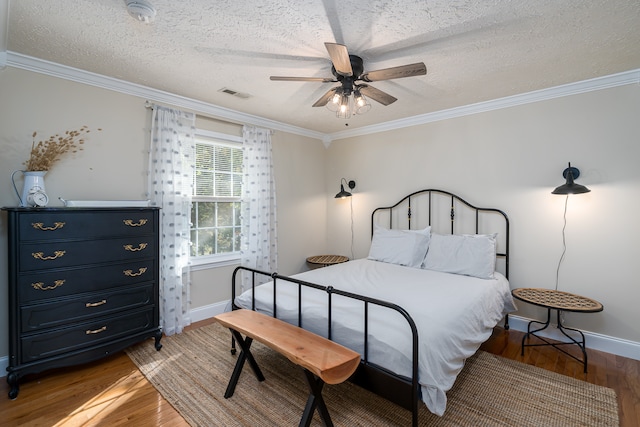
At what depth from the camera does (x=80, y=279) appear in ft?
7.67

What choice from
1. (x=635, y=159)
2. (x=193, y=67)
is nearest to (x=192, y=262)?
(x=193, y=67)

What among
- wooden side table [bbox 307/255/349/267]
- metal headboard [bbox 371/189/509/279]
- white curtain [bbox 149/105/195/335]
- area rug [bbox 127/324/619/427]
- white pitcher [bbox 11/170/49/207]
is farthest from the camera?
wooden side table [bbox 307/255/349/267]

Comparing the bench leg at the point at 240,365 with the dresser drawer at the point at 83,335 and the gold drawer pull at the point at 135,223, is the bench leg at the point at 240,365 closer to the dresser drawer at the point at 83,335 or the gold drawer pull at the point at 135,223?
the dresser drawer at the point at 83,335

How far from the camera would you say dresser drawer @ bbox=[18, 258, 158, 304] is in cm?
214

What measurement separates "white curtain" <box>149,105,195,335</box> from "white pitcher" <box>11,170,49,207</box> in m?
0.87

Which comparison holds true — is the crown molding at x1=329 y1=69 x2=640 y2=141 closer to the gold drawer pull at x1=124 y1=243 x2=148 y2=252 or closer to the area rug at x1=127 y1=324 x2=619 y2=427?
the area rug at x1=127 y1=324 x2=619 y2=427

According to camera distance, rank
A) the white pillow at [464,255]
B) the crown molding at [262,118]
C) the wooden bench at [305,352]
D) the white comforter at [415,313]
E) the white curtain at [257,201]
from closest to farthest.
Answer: the wooden bench at [305,352] < the white comforter at [415,313] < the crown molding at [262,118] < the white pillow at [464,255] < the white curtain at [257,201]

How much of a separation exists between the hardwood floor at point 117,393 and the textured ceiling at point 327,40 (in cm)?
250

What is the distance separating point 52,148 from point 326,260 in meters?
3.21

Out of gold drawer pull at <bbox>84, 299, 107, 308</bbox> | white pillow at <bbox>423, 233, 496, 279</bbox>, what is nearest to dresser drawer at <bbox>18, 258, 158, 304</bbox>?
gold drawer pull at <bbox>84, 299, 107, 308</bbox>

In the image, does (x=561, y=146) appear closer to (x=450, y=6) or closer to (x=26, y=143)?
(x=450, y=6)

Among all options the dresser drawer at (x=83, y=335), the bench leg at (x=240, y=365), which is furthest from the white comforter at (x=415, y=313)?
the dresser drawer at (x=83, y=335)

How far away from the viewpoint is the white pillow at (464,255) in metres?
2.96

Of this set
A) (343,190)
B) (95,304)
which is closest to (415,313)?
(95,304)
